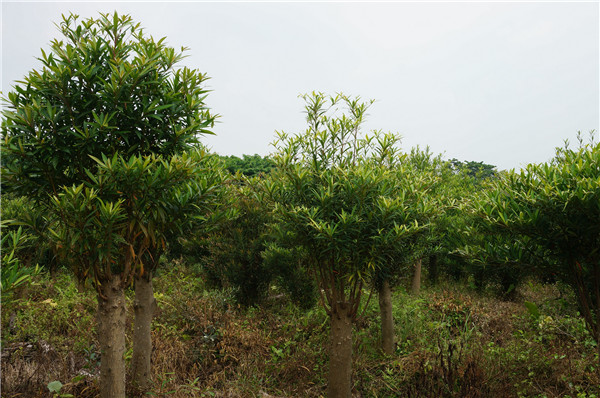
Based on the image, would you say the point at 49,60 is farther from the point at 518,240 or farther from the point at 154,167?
the point at 518,240

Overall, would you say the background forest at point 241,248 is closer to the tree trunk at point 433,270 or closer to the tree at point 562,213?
the tree at point 562,213

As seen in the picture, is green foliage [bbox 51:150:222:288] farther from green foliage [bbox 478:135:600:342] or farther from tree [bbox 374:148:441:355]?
green foliage [bbox 478:135:600:342]

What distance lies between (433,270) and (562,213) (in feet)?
32.9

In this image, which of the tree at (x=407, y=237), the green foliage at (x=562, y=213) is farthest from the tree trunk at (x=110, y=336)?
the green foliage at (x=562, y=213)

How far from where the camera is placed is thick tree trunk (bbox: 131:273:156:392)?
5022 mm

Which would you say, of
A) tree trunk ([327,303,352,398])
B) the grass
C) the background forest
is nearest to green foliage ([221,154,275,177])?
the background forest

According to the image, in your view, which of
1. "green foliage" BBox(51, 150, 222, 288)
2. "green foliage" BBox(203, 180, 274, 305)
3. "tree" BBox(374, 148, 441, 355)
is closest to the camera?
"green foliage" BBox(51, 150, 222, 288)

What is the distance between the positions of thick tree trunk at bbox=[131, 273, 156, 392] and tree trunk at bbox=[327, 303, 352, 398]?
245 centimetres

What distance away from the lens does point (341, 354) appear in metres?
4.96

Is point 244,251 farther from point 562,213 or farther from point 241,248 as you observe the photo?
point 562,213

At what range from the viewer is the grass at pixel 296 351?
5094mm

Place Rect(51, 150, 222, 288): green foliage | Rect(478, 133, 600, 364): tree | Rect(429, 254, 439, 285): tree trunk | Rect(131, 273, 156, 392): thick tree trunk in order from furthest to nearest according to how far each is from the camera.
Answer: Rect(429, 254, 439, 285): tree trunk, Rect(131, 273, 156, 392): thick tree trunk, Rect(478, 133, 600, 364): tree, Rect(51, 150, 222, 288): green foliage

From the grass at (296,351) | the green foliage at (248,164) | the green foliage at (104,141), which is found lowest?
the grass at (296,351)

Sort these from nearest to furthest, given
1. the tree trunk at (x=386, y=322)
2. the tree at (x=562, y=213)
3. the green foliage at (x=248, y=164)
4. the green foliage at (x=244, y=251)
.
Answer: the tree at (x=562, y=213) < the tree trunk at (x=386, y=322) < the green foliage at (x=244, y=251) < the green foliage at (x=248, y=164)
